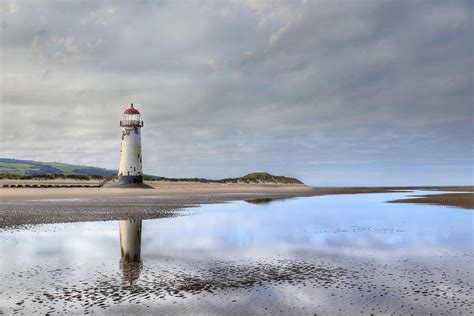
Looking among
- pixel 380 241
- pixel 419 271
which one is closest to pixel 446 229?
pixel 380 241

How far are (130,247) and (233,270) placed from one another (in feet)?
23.7

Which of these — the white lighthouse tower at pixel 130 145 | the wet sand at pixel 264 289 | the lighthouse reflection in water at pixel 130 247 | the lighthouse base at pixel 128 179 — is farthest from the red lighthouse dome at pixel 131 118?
the wet sand at pixel 264 289

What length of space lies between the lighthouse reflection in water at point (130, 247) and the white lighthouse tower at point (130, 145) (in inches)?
1706

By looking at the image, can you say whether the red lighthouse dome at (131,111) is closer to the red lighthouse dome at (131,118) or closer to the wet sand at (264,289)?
the red lighthouse dome at (131,118)

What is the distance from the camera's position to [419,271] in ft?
52.6

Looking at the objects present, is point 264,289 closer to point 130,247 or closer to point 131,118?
point 130,247

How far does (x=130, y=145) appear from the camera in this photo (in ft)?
244

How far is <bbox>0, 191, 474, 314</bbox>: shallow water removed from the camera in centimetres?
1162

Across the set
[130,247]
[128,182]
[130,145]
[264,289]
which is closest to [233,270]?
[264,289]

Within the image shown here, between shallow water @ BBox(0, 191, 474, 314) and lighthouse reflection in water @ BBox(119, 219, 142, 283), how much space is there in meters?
0.05

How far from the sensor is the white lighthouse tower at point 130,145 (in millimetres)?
74312

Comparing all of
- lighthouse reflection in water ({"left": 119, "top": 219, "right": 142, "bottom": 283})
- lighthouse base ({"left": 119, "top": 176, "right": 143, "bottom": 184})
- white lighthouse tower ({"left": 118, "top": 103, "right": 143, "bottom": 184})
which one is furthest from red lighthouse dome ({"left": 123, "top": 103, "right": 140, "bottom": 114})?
lighthouse reflection in water ({"left": 119, "top": 219, "right": 142, "bottom": 283})

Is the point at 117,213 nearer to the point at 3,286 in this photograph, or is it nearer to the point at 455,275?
the point at 3,286

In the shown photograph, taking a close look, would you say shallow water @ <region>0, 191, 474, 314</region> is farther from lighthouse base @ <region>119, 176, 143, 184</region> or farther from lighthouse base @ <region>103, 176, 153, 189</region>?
lighthouse base @ <region>103, 176, 153, 189</region>
